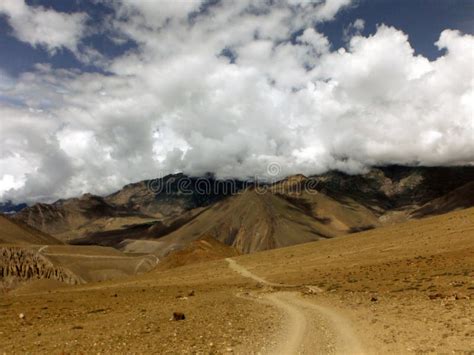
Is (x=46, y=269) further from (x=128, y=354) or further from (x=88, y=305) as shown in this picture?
(x=128, y=354)

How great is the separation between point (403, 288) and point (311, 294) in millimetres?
6535

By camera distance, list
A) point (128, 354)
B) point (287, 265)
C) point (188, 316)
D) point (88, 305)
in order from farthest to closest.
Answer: point (287, 265) → point (88, 305) → point (188, 316) → point (128, 354)

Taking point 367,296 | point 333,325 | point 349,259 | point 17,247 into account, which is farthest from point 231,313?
point 17,247

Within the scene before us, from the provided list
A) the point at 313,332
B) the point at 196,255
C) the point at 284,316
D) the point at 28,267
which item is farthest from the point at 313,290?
the point at 28,267

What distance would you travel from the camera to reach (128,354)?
1614 cm

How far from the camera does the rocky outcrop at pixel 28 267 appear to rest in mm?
140250

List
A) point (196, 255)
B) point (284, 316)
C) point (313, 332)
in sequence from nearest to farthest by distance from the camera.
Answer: point (313, 332) < point (284, 316) < point (196, 255)

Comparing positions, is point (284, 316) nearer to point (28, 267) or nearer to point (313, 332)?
point (313, 332)

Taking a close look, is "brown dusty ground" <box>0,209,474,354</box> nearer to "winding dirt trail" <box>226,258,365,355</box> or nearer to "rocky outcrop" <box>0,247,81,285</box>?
"winding dirt trail" <box>226,258,365,355</box>

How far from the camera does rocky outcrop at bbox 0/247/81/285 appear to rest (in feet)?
460

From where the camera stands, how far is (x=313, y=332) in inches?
776

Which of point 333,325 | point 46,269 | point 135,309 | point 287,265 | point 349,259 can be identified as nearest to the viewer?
point 333,325

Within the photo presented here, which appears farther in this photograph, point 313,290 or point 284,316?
point 313,290

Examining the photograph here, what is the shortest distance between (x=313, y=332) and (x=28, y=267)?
480ft
